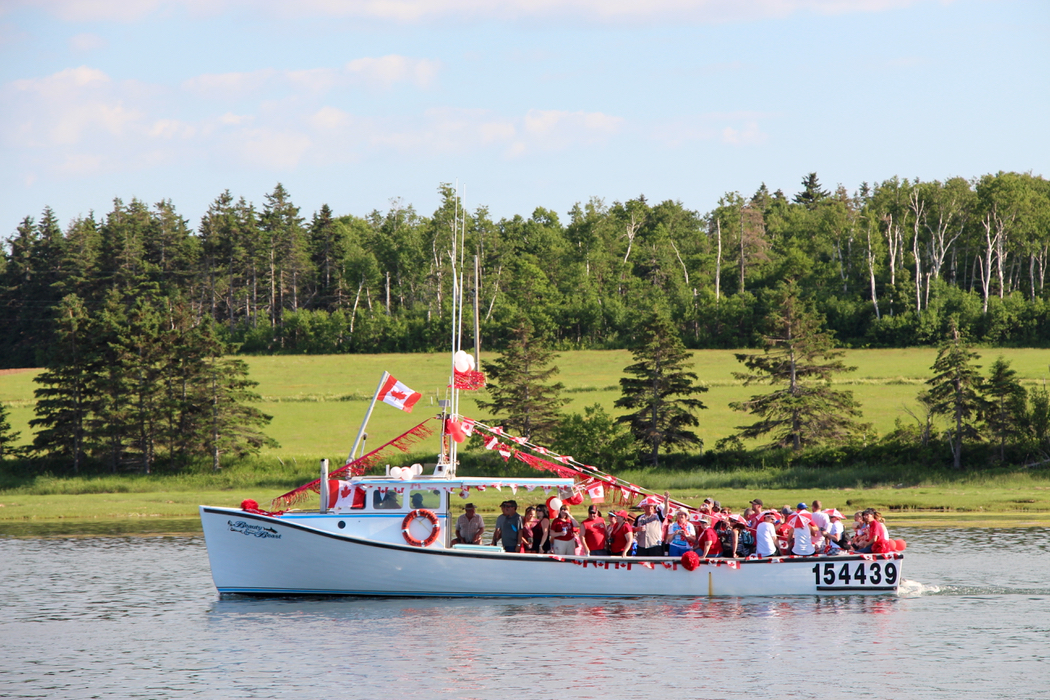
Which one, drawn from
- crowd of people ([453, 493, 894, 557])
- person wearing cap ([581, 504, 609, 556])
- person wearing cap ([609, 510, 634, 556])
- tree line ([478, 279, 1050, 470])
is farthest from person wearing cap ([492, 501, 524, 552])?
tree line ([478, 279, 1050, 470])

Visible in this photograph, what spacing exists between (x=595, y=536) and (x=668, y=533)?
→ 1.77m

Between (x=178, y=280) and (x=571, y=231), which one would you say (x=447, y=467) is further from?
(x=571, y=231)

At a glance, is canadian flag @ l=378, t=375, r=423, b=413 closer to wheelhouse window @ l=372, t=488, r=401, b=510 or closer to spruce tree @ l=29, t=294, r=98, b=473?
wheelhouse window @ l=372, t=488, r=401, b=510

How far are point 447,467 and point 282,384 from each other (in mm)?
68391

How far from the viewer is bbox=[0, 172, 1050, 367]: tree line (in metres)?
104

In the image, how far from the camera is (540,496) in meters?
49.1

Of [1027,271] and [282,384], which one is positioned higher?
[1027,271]

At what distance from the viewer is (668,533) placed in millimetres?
26172

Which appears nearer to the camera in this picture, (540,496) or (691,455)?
(540,496)

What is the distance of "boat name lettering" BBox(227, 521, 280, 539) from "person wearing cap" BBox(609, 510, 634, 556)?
7.65 meters

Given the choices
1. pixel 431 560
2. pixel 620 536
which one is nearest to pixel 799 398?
pixel 620 536

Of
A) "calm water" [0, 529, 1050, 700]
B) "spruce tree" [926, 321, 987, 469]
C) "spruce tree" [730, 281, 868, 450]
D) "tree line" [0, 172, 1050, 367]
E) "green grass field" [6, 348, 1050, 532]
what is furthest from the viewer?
"tree line" [0, 172, 1050, 367]

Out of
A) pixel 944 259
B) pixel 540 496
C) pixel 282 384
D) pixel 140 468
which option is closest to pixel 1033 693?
pixel 540 496

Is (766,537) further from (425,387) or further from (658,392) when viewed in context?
(425,387)
